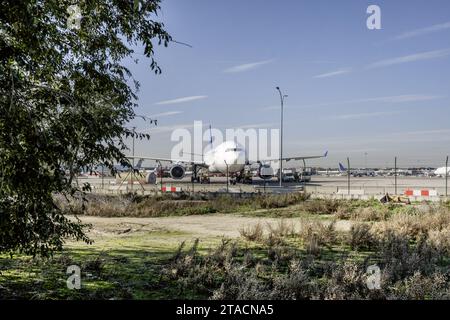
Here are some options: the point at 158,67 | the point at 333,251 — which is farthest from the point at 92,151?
the point at 333,251

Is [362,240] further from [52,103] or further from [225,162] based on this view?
[225,162]

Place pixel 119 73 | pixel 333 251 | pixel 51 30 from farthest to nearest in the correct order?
pixel 333 251 → pixel 119 73 → pixel 51 30

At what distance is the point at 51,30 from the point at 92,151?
1779 mm

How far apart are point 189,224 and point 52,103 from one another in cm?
1100

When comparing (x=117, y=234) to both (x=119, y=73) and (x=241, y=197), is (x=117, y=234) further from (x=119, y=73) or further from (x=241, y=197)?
(x=241, y=197)

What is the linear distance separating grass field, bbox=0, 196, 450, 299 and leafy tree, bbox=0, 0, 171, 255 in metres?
1.46

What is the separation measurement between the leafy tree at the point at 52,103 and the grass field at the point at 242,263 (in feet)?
4.79

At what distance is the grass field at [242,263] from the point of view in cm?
666

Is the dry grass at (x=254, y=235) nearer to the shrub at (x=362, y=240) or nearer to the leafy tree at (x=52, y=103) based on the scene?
the shrub at (x=362, y=240)

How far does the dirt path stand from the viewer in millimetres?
14492

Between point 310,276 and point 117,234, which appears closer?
point 310,276

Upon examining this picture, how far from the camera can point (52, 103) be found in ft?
20.3

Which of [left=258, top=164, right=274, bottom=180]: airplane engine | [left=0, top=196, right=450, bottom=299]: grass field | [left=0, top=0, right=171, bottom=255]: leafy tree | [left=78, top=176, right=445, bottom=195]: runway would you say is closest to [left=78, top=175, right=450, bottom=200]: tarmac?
[left=78, top=176, right=445, bottom=195]: runway
